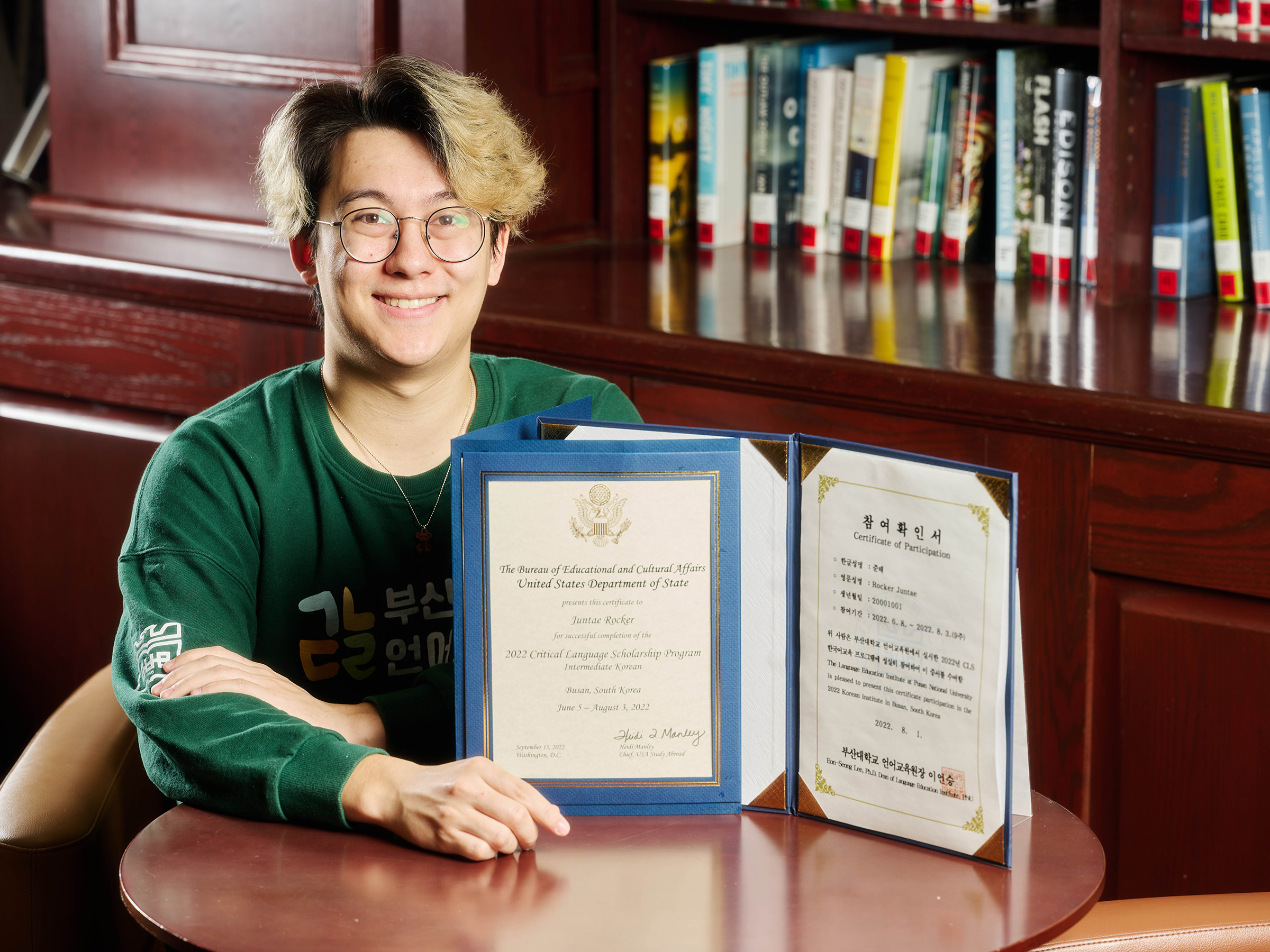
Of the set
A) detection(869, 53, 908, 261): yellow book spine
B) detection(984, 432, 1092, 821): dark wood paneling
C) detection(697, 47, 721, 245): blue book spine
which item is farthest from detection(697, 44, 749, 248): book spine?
detection(984, 432, 1092, 821): dark wood paneling

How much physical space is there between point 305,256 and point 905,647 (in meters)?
0.70

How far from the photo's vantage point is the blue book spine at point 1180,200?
2.07m

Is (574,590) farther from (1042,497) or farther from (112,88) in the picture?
(112,88)

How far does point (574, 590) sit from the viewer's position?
1.12 m

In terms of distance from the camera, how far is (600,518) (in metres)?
1.12

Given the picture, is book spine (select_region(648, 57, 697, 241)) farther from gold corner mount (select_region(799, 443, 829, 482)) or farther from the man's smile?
gold corner mount (select_region(799, 443, 829, 482))

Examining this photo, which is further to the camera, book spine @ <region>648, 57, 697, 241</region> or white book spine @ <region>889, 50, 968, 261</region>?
book spine @ <region>648, 57, 697, 241</region>

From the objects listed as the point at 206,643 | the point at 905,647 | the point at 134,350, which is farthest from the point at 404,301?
the point at 134,350

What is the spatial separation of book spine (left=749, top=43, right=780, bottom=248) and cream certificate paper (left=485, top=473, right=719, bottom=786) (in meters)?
1.44

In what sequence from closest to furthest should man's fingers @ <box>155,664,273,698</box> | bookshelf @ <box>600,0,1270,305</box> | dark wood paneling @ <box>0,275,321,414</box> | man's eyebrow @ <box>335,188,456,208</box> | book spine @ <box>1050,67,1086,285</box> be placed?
man's fingers @ <box>155,664,273,698</box> → man's eyebrow @ <box>335,188,456,208</box> → bookshelf @ <box>600,0,1270,305</box> → book spine @ <box>1050,67,1086,285</box> → dark wood paneling @ <box>0,275,321,414</box>

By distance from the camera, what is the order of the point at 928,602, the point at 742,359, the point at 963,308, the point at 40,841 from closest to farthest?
the point at 928,602 → the point at 40,841 → the point at 742,359 → the point at 963,308

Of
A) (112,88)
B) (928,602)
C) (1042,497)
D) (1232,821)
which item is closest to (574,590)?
(928,602)

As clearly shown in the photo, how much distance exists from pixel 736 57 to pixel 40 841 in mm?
1513

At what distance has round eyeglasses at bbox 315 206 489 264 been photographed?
4.53ft
